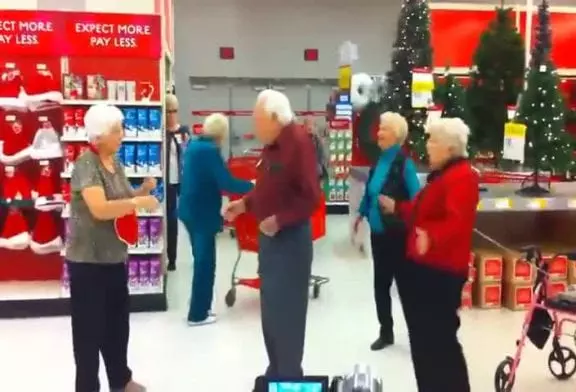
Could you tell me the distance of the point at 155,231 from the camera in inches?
229

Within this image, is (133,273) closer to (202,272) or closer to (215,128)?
(202,272)

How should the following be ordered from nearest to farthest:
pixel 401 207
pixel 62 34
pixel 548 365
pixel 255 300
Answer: pixel 401 207 → pixel 548 365 → pixel 62 34 → pixel 255 300

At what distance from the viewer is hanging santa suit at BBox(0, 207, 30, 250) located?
576cm

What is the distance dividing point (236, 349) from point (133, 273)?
46.9 inches

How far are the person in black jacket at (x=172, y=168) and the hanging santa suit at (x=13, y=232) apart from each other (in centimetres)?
160

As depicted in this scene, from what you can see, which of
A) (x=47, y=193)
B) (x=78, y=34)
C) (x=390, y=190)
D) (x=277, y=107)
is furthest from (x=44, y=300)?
(x=277, y=107)

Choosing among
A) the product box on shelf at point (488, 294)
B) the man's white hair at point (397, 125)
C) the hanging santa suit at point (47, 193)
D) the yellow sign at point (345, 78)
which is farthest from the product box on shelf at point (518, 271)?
the yellow sign at point (345, 78)

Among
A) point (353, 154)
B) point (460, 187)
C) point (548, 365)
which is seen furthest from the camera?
point (353, 154)

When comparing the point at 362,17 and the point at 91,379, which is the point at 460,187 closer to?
the point at 91,379

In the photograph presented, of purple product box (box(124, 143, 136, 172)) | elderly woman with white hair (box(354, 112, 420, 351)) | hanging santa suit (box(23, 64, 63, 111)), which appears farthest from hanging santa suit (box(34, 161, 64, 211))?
elderly woman with white hair (box(354, 112, 420, 351))

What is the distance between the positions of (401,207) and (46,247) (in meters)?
2.94

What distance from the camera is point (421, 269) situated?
3.66 meters

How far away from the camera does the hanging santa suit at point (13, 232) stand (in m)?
5.76

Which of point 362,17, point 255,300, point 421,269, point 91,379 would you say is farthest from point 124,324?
point 362,17
